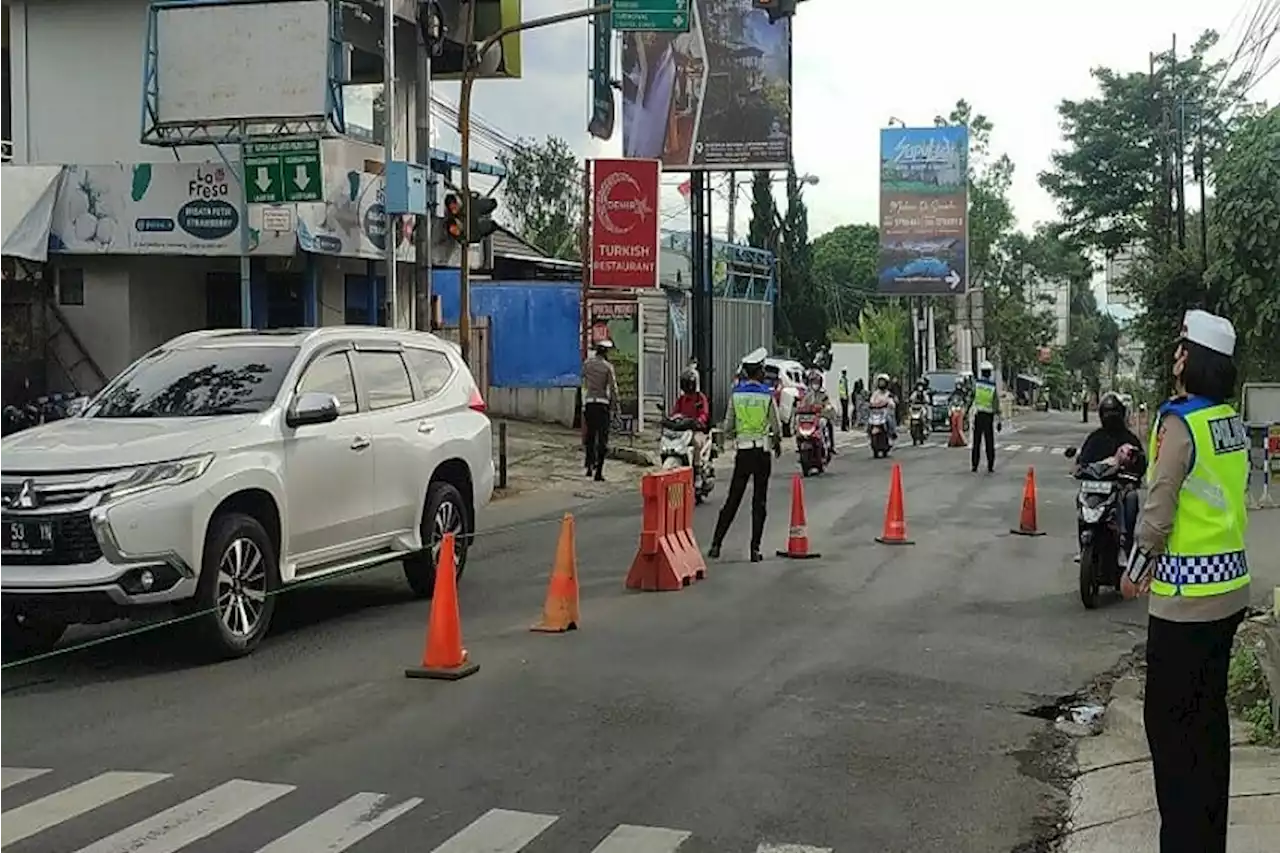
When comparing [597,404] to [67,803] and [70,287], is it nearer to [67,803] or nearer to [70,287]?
[70,287]

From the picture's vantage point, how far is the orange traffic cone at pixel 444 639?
8.95 meters

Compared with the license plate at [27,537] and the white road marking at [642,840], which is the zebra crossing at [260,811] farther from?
the license plate at [27,537]

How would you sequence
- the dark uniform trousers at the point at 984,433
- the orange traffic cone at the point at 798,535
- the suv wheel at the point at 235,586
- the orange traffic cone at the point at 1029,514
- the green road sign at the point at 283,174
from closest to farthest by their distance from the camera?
the suv wheel at the point at 235,586 → the orange traffic cone at the point at 798,535 → the orange traffic cone at the point at 1029,514 → the green road sign at the point at 283,174 → the dark uniform trousers at the point at 984,433

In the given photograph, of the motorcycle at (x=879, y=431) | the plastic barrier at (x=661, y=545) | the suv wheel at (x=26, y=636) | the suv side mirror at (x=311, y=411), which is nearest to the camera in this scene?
the suv wheel at (x=26, y=636)

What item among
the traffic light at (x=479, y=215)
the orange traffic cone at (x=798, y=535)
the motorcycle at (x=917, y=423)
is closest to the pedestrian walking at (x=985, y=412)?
the traffic light at (x=479, y=215)

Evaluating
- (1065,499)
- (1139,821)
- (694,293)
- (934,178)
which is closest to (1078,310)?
(934,178)

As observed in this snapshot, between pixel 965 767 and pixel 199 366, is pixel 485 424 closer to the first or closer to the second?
pixel 199 366

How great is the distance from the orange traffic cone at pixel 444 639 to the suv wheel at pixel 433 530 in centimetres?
269

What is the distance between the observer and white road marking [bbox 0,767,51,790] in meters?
6.81

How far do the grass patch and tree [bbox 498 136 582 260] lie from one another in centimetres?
5174

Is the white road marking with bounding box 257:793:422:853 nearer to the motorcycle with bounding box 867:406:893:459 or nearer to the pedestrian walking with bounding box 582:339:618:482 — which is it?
the pedestrian walking with bounding box 582:339:618:482

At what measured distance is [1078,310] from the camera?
119875 millimetres

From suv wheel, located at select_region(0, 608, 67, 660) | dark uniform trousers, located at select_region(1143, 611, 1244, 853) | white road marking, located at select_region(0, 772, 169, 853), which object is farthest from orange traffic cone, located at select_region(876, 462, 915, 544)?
dark uniform trousers, located at select_region(1143, 611, 1244, 853)

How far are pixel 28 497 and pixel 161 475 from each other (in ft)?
2.46
